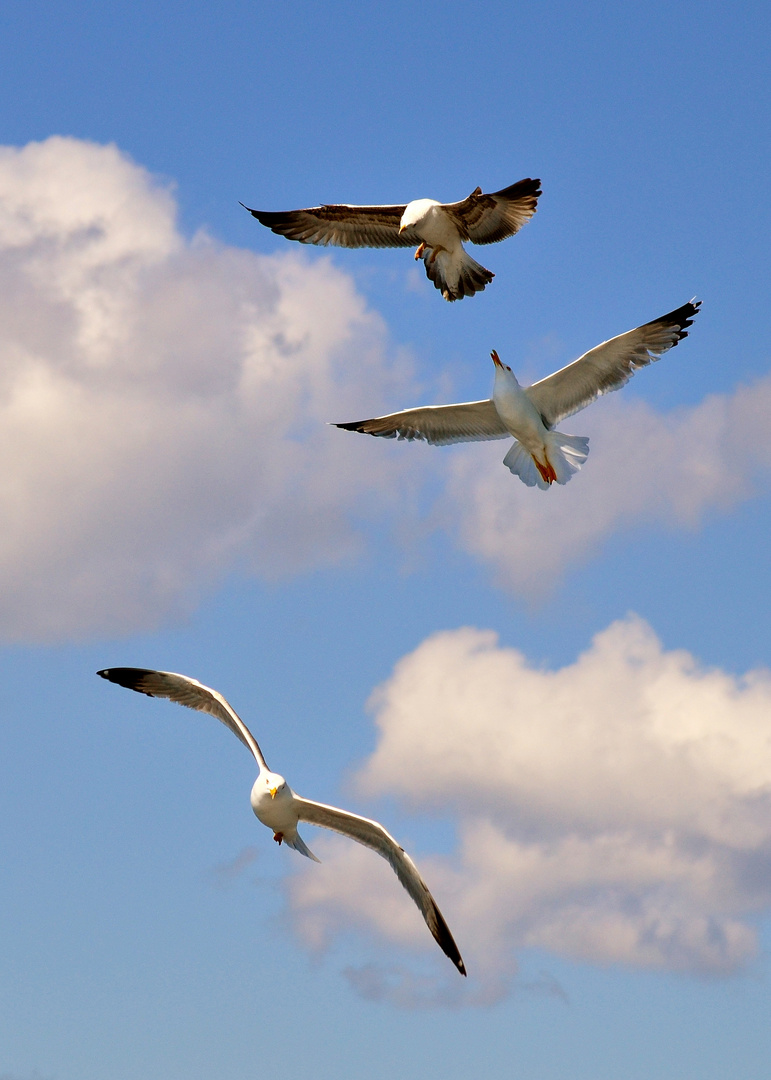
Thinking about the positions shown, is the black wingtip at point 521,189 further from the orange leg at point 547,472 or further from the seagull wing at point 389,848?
the seagull wing at point 389,848

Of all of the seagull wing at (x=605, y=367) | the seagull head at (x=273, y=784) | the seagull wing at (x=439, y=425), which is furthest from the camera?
the seagull wing at (x=439, y=425)

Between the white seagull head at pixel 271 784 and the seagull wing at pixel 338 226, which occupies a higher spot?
the seagull wing at pixel 338 226

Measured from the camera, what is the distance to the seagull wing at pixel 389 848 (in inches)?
751

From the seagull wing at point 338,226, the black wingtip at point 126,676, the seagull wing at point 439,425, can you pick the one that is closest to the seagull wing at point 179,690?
the black wingtip at point 126,676

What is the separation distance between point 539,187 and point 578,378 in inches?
114

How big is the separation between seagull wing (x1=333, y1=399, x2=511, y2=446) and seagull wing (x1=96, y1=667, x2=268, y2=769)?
193 inches

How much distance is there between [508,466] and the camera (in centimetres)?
2177

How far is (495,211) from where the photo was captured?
70.0ft

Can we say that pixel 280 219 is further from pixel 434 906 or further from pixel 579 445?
pixel 434 906

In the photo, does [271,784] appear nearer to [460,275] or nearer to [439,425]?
[439,425]

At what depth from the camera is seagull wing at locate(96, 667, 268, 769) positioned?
20156 mm

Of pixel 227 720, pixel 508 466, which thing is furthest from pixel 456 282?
pixel 227 720

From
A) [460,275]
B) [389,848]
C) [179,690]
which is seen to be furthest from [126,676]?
[460,275]

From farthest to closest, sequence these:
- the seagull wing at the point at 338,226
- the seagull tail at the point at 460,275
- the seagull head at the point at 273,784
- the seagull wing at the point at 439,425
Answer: the seagull wing at the point at 338,226 < the seagull wing at the point at 439,425 < the seagull tail at the point at 460,275 < the seagull head at the point at 273,784
